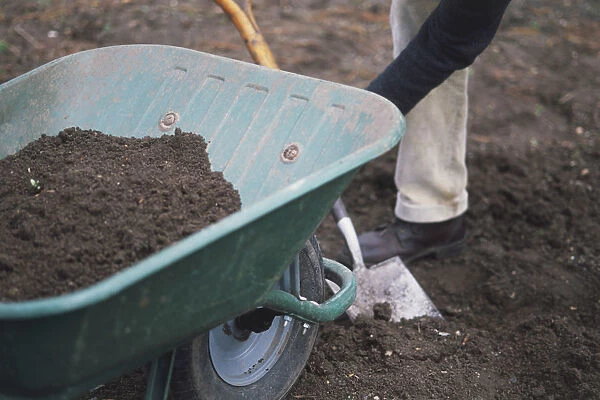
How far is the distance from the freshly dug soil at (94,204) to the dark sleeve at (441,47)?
0.61 m

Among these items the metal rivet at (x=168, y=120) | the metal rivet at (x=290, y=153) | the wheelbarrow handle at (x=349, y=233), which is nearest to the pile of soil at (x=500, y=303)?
the wheelbarrow handle at (x=349, y=233)

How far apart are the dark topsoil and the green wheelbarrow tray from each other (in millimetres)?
431

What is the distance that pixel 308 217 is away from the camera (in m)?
1.31

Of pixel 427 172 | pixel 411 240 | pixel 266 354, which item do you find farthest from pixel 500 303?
pixel 266 354

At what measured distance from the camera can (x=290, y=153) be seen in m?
1.61

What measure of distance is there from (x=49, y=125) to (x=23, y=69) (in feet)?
7.09

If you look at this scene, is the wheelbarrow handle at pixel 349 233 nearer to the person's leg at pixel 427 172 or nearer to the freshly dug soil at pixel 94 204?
the person's leg at pixel 427 172

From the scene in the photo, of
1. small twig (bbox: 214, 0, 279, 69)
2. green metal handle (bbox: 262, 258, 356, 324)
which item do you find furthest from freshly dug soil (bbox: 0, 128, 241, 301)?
small twig (bbox: 214, 0, 279, 69)

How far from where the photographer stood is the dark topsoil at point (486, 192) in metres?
1.94

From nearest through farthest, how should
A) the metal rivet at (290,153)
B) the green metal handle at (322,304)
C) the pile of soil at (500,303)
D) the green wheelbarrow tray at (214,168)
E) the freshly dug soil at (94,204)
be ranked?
1. the green wheelbarrow tray at (214,168)
2. the freshly dug soil at (94,204)
3. the green metal handle at (322,304)
4. the metal rivet at (290,153)
5. the pile of soil at (500,303)

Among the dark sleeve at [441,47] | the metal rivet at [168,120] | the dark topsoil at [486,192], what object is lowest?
the dark topsoil at [486,192]

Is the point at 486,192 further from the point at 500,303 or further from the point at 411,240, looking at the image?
the point at 500,303

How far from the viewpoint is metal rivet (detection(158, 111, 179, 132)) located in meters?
1.78

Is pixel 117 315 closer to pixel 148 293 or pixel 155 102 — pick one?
pixel 148 293
